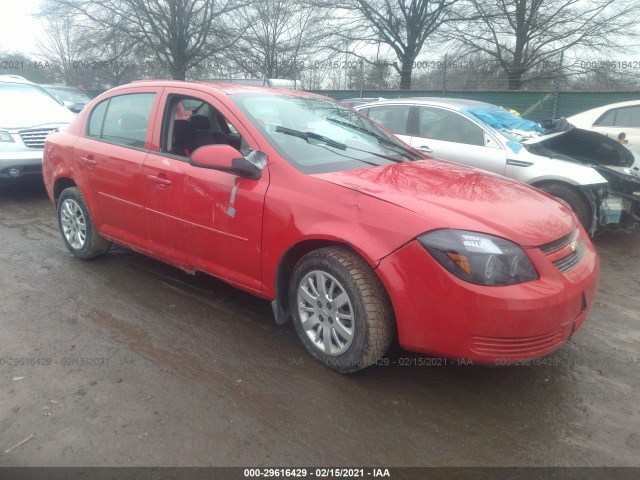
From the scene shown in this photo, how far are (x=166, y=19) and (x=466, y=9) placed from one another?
502 inches

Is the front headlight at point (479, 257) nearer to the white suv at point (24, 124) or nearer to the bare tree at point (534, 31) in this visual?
the white suv at point (24, 124)

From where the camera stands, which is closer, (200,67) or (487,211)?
(487,211)

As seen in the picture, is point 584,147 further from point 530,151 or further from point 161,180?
point 161,180

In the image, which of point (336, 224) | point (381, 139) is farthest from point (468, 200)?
point (381, 139)

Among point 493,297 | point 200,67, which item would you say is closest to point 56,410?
point 493,297

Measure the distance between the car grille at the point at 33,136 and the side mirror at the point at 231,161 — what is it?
5394 millimetres

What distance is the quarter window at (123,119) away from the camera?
396 cm

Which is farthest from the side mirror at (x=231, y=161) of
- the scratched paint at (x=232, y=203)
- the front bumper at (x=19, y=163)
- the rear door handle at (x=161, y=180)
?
the front bumper at (x=19, y=163)

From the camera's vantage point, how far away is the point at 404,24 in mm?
22969

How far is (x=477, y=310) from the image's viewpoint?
2.41m

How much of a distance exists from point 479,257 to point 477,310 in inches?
10.2

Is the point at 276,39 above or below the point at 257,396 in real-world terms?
above

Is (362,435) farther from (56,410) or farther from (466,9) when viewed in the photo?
(466,9)

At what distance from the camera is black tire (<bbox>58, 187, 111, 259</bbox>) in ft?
14.9
